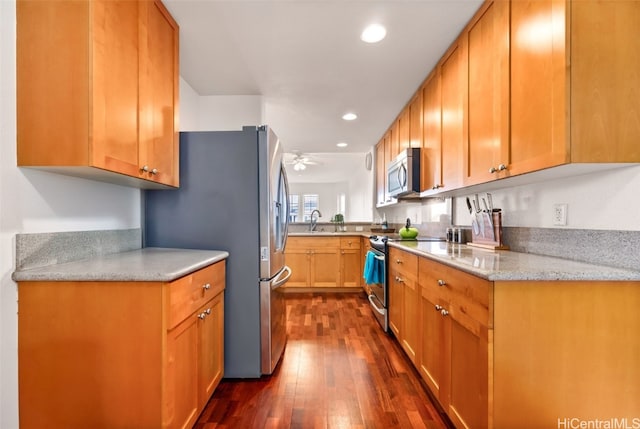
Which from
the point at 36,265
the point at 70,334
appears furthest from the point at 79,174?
the point at 70,334

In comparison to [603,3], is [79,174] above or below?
below

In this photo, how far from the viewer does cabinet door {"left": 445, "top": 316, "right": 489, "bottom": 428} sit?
1.26 metres

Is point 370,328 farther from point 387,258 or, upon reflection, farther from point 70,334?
point 70,334

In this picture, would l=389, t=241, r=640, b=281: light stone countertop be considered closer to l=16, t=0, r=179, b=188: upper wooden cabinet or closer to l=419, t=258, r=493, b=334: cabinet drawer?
l=419, t=258, r=493, b=334: cabinet drawer

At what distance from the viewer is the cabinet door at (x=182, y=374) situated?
135cm

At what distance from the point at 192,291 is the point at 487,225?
1.91 metres

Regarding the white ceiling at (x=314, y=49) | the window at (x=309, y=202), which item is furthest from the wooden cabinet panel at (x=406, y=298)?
the window at (x=309, y=202)

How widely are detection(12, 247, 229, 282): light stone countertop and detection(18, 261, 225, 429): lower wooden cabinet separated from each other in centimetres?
3

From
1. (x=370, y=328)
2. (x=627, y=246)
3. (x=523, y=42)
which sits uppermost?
(x=523, y=42)

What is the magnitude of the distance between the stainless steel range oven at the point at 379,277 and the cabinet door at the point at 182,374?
6.11 ft

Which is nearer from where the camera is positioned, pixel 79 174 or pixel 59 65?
pixel 59 65

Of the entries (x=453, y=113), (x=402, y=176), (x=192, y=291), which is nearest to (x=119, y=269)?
(x=192, y=291)

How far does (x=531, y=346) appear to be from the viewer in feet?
3.99

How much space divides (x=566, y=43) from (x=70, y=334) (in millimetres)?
2334
